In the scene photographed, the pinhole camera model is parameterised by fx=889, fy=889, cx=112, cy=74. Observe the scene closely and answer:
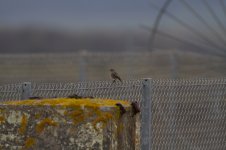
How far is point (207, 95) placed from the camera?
9.93 meters

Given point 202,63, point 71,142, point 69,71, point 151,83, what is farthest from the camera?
point 69,71

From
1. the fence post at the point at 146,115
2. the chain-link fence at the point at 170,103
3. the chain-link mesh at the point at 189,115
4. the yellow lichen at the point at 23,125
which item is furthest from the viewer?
the chain-link mesh at the point at 189,115

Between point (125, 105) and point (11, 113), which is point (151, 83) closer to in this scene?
point (125, 105)

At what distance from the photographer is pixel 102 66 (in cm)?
1934

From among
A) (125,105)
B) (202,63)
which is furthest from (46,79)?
(125,105)

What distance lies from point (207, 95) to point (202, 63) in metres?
8.57

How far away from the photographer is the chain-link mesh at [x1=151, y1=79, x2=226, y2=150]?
945 centimetres

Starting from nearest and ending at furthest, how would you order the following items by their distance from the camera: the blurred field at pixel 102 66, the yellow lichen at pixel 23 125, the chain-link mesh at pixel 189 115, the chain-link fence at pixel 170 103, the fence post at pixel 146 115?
the yellow lichen at pixel 23 125, the fence post at pixel 146 115, the chain-link fence at pixel 170 103, the chain-link mesh at pixel 189 115, the blurred field at pixel 102 66

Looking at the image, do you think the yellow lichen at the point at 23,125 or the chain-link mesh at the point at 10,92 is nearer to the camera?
the yellow lichen at the point at 23,125

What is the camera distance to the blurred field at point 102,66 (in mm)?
17781

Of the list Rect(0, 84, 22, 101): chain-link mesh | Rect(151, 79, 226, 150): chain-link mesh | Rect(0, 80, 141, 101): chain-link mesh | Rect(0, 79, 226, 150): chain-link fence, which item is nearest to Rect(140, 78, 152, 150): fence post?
Rect(0, 79, 226, 150): chain-link fence

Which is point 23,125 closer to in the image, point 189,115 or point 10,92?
point 10,92

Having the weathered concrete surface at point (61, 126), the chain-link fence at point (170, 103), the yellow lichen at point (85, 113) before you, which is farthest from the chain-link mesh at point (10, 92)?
the yellow lichen at point (85, 113)

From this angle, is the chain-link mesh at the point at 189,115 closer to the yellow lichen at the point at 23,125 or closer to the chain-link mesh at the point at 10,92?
the chain-link mesh at the point at 10,92
